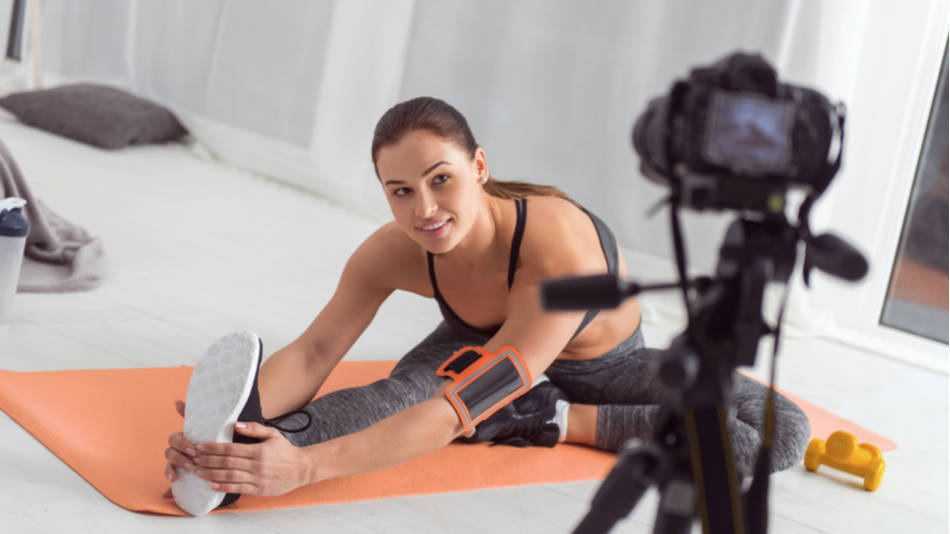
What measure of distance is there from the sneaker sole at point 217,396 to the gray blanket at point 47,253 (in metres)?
1.06

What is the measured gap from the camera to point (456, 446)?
190 centimetres

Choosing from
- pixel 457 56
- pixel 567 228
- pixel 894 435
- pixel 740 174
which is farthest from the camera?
pixel 457 56

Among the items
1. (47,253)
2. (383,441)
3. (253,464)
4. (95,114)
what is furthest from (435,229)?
(95,114)

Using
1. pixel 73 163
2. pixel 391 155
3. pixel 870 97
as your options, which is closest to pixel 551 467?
pixel 391 155

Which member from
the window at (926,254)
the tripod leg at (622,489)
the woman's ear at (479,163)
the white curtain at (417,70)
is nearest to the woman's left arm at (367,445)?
the woman's ear at (479,163)

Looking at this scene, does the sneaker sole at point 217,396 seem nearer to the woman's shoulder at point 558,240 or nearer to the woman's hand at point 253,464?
the woman's hand at point 253,464

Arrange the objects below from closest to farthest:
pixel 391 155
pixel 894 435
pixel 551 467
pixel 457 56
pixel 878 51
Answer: pixel 391 155, pixel 551 467, pixel 894 435, pixel 878 51, pixel 457 56

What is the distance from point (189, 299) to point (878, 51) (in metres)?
1.95

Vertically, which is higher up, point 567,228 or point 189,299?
point 567,228

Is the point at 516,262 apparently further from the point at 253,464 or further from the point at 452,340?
the point at 253,464

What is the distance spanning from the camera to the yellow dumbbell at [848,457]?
2.01 metres

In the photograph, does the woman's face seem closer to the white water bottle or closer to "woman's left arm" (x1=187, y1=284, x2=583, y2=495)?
"woman's left arm" (x1=187, y1=284, x2=583, y2=495)

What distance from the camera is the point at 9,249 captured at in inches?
82.9

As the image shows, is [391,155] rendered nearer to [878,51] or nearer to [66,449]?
[66,449]
